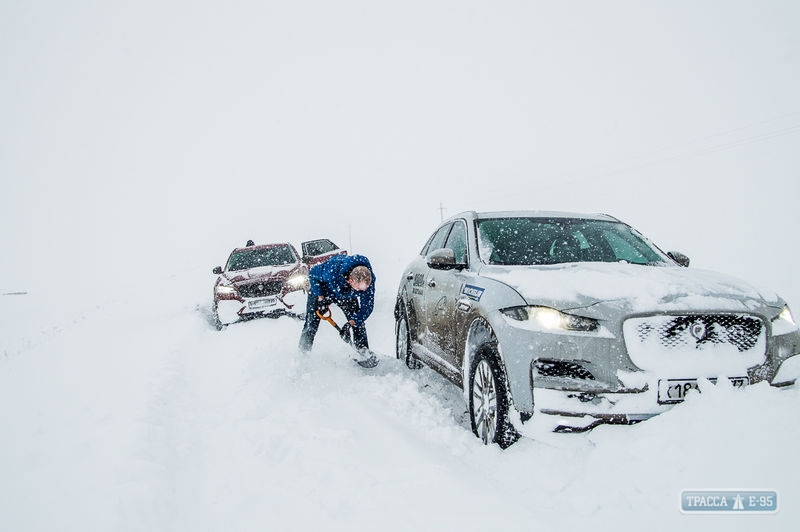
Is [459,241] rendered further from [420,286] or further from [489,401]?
[489,401]

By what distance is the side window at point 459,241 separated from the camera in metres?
4.31

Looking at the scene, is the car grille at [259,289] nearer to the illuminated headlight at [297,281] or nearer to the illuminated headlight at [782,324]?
the illuminated headlight at [297,281]

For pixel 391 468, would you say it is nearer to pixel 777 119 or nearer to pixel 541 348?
pixel 541 348

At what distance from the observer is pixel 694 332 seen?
2672 millimetres

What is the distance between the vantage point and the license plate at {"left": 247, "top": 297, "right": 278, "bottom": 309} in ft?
30.2

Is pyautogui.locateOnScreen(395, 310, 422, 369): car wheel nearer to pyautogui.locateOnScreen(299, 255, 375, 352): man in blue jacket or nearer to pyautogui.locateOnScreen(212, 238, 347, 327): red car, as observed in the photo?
pyautogui.locateOnScreen(299, 255, 375, 352): man in blue jacket

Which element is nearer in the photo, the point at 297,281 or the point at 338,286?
the point at 338,286

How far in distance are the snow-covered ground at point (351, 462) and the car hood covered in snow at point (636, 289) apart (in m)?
0.52

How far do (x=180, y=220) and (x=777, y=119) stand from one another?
390ft

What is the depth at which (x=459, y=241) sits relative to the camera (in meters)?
4.56

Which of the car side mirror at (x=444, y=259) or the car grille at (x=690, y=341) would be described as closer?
the car grille at (x=690, y=341)

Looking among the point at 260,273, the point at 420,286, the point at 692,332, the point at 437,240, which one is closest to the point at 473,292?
the point at 692,332

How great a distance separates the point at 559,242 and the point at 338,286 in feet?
8.99

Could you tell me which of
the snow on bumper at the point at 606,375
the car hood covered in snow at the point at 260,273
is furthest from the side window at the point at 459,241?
the car hood covered in snow at the point at 260,273
